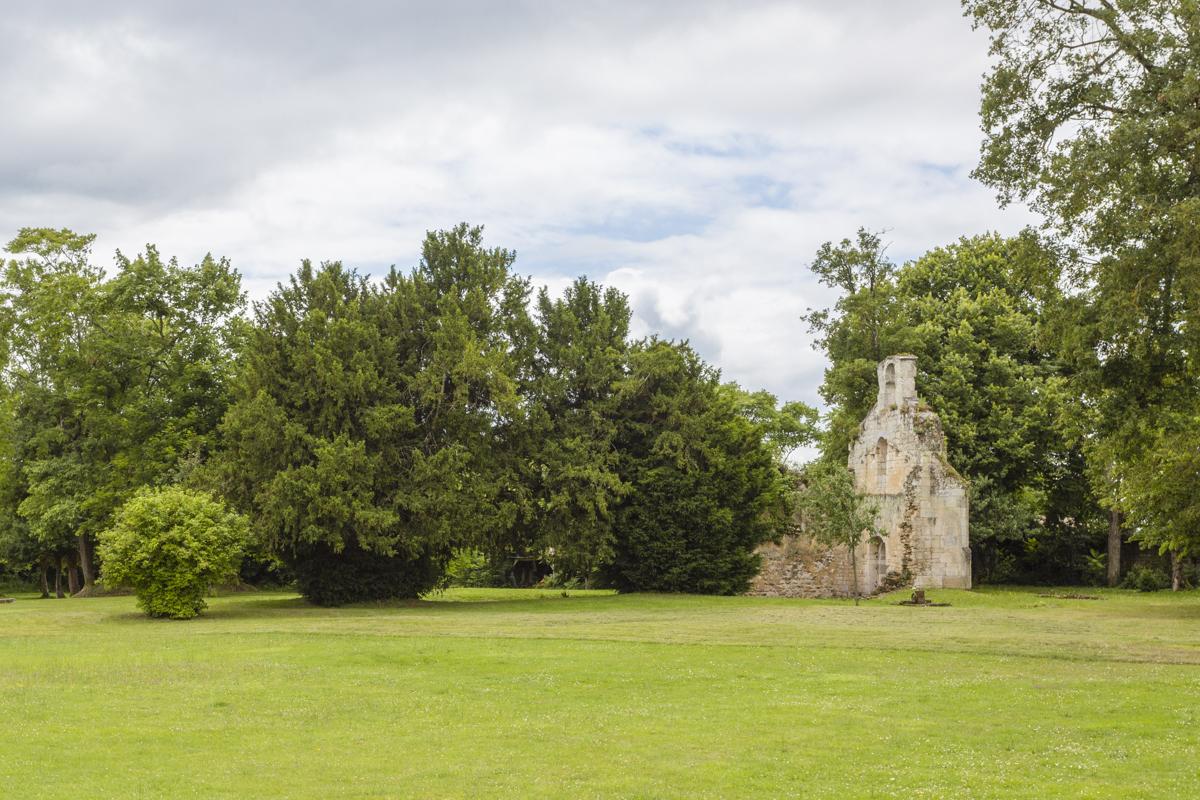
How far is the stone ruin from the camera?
40.0 meters

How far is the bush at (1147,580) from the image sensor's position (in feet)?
149

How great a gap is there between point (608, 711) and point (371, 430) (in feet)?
67.6

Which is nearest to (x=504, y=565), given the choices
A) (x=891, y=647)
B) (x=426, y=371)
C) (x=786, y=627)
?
(x=426, y=371)

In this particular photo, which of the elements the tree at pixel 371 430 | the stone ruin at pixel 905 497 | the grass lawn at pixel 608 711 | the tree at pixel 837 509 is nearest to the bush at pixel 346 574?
the tree at pixel 371 430

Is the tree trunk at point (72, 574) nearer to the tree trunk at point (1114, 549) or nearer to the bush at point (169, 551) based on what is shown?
the bush at point (169, 551)

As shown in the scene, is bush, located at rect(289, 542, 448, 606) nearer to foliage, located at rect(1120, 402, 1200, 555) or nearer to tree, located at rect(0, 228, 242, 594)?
tree, located at rect(0, 228, 242, 594)

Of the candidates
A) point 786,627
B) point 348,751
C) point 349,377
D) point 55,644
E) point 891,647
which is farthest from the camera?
point 349,377

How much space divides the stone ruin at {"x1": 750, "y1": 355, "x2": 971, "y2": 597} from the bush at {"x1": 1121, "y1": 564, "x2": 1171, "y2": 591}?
9.65 meters

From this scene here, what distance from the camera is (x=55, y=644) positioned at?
23.2m

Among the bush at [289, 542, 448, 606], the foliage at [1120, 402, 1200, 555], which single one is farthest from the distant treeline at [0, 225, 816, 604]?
the foliage at [1120, 402, 1200, 555]

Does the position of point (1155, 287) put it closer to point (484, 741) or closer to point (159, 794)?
point (484, 741)

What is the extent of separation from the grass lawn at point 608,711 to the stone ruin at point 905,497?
46.3ft

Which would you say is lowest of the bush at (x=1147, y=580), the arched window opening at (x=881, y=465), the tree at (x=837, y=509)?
the bush at (x=1147, y=580)

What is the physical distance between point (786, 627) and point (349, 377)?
15.4 metres
